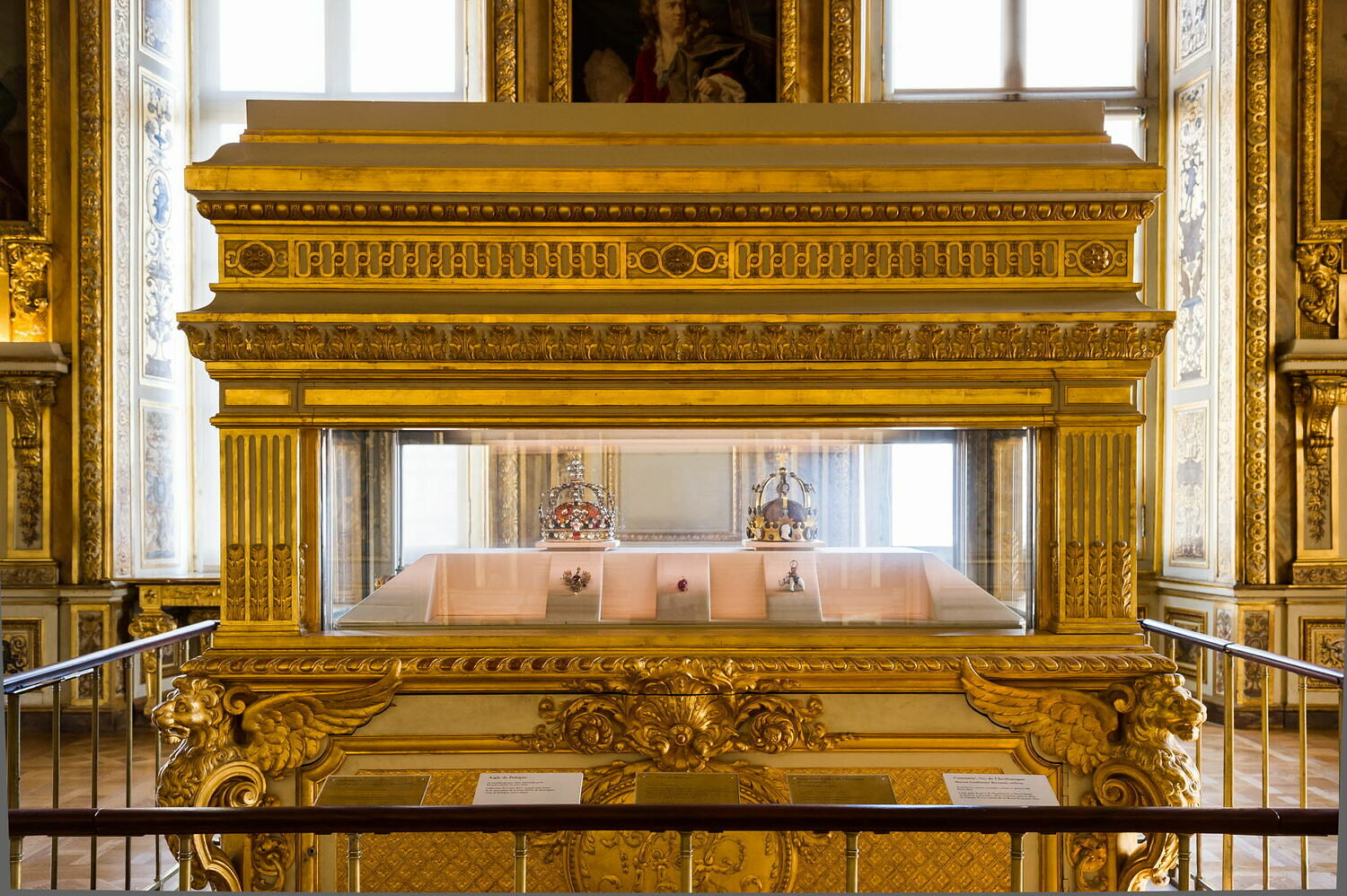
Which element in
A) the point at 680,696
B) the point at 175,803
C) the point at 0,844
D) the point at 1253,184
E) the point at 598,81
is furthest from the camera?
the point at 598,81

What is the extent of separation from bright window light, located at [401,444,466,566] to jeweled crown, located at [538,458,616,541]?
25cm

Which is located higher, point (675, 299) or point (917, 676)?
point (675, 299)

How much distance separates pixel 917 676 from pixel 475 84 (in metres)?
5.88

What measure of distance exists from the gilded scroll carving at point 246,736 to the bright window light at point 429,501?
0.36 m

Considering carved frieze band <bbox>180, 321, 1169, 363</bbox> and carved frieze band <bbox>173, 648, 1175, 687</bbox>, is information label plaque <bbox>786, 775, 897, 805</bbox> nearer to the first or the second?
carved frieze band <bbox>173, 648, 1175, 687</bbox>

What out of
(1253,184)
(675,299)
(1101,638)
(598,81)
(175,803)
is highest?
(598,81)

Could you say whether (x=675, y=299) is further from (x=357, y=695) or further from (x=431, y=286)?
(x=357, y=695)

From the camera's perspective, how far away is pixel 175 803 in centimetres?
234

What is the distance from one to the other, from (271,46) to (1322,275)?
7.72 metres

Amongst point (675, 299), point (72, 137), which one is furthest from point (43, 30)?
point (675, 299)

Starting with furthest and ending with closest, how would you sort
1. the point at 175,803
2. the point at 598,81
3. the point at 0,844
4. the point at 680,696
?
the point at 598,81 → the point at 680,696 → the point at 175,803 → the point at 0,844

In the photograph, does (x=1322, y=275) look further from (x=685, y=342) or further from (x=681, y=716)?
(x=681, y=716)

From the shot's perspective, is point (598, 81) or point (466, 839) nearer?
point (466, 839)

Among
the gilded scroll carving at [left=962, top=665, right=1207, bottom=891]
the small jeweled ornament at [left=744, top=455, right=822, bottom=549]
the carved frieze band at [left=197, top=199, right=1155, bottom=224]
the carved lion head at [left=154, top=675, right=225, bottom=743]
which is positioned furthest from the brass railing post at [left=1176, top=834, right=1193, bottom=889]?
the carved lion head at [left=154, top=675, right=225, bottom=743]
